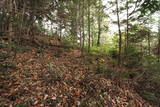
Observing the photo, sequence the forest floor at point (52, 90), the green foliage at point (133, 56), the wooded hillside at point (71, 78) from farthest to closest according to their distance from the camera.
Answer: the green foliage at point (133, 56) < the wooded hillside at point (71, 78) < the forest floor at point (52, 90)

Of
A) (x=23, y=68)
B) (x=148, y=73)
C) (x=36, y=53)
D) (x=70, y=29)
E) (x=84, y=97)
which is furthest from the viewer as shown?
(x=70, y=29)

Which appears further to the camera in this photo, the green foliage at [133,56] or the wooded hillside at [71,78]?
the green foliage at [133,56]

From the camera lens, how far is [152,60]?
7.15 metres

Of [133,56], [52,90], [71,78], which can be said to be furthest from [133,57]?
[52,90]

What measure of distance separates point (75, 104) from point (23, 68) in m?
2.92

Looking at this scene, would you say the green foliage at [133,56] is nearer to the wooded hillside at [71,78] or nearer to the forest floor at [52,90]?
the wooded hillside at [71,78]

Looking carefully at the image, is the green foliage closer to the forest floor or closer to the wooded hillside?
the wooded hillside

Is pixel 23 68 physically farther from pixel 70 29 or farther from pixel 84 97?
pixel 70 29

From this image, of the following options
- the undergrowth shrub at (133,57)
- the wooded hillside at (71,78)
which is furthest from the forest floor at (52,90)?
the undergrowth shrub at (133,57)

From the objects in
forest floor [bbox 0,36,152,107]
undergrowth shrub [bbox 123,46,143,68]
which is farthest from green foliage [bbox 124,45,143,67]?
forest floor [bbox 0,36,152,107]

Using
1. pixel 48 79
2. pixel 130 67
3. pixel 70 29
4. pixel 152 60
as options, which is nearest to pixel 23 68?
pixel 48 79

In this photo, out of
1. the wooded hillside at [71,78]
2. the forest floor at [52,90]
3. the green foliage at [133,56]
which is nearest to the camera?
the forest floor at [52,90]

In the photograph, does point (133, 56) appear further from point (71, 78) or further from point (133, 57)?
point (71, 78)

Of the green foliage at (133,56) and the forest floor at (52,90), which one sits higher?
the green foliage at (133,56)
